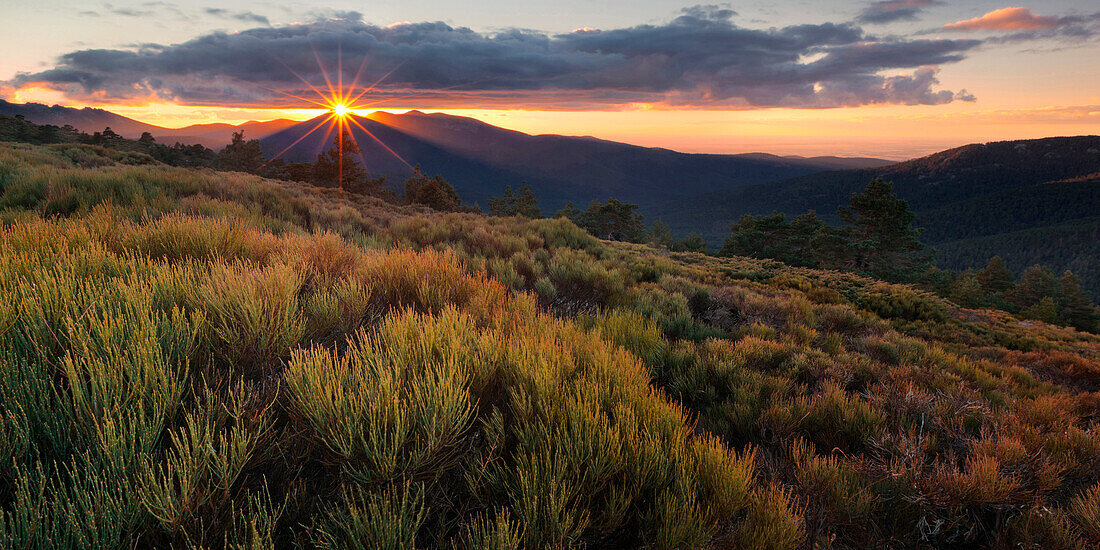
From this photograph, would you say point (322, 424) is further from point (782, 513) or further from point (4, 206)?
point (4, 206)

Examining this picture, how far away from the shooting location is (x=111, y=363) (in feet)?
6.04

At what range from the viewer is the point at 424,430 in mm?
1935

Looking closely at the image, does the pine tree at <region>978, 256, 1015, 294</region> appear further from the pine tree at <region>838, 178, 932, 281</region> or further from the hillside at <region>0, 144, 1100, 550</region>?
the hillside at <region>0, 144, 1100, 550</region>

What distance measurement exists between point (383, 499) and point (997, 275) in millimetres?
79027

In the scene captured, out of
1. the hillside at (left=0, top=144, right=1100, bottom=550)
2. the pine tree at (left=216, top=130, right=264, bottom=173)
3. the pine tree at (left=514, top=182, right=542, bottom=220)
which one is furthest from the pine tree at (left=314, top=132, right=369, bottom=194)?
the hillside at (left=0, top=144, right=1100, bottom=550)

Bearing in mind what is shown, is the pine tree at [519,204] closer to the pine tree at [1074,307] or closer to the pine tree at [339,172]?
the pine tree at [339,172]

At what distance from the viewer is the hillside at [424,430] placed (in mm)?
1527

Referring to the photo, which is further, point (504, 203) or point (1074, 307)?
point (504, 203)

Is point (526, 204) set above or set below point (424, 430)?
below

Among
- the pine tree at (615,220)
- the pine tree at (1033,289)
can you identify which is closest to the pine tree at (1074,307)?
the pine tree at (1033,289)

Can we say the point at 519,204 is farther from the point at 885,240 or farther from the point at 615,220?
the point at 885,240

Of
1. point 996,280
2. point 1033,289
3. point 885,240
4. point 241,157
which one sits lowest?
point 1033,289

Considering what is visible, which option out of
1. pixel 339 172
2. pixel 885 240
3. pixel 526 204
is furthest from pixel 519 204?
pixel 885 240

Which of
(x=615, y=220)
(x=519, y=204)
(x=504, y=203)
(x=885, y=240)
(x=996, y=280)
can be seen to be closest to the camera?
(x=885, y=240)
